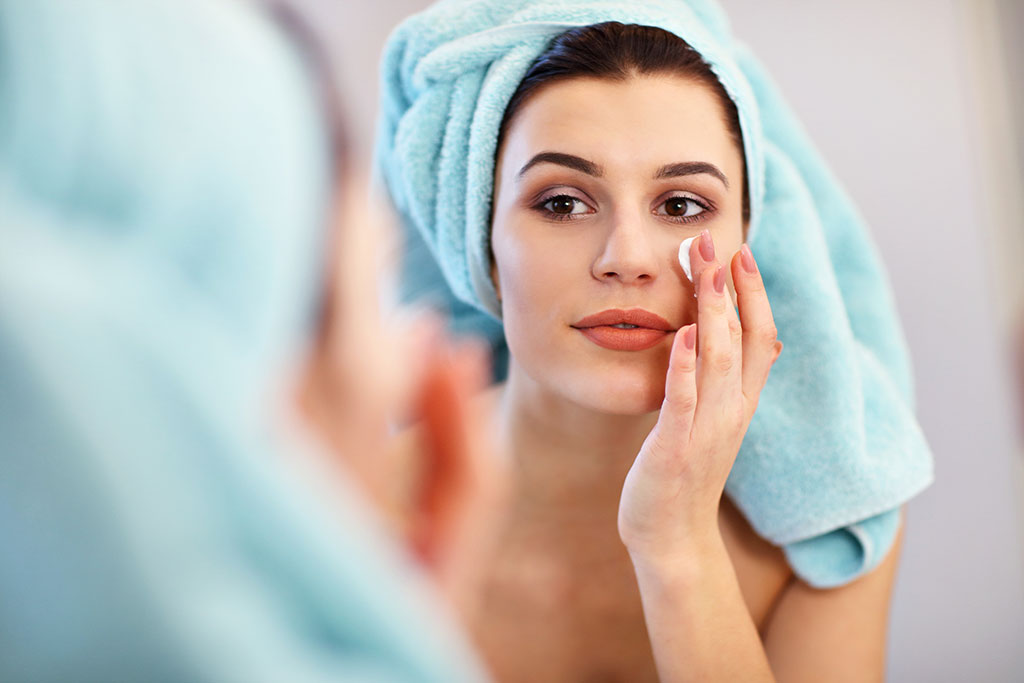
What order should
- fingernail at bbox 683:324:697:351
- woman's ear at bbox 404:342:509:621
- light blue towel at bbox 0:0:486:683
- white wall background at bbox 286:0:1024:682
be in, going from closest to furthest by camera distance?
1. light blue towel at bbox 0:0:486:683
2. woman's ear at bbox 404:342:509:621
3. fingernail at bbox 683:324:697:351
4. white wall background at bbox 286:0:1024:682

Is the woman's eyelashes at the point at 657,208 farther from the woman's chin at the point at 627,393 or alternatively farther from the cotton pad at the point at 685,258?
the woman's chin at the point at 627,393

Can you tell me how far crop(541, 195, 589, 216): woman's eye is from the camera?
0.67 metres

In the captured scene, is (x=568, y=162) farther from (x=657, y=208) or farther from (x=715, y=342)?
(x=715, y=342)

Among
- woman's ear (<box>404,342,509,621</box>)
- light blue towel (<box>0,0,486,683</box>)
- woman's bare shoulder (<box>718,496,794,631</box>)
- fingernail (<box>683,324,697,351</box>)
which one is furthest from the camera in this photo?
woman's bare shoulder (<box>718,496,794,631</box>)

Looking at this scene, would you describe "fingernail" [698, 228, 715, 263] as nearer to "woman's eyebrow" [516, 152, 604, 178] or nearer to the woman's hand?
the woman's hand

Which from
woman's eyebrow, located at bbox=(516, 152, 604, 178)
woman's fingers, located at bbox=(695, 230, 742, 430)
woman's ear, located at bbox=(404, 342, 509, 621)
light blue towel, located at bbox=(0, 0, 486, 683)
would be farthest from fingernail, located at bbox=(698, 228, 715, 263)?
light blue towel, located at bbox=(0, 0, 486, 683)

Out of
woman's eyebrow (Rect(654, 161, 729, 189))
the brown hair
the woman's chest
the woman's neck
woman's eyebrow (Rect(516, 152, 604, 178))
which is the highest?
the brown hair

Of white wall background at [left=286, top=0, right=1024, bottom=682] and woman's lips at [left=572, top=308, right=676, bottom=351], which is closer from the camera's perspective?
woman's lips at [left=572, top=308, right=676, bottom=351]

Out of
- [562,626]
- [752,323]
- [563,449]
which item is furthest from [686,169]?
[562,626]

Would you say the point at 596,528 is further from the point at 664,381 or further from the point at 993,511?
the point at 993,511

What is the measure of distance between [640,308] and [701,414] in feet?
0.33

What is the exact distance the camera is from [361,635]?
27 centimetres

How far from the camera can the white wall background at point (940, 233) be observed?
92 cm

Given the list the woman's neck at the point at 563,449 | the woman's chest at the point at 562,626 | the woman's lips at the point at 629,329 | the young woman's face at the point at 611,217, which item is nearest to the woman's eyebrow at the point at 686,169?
the young woman's face at the point at 611,217
